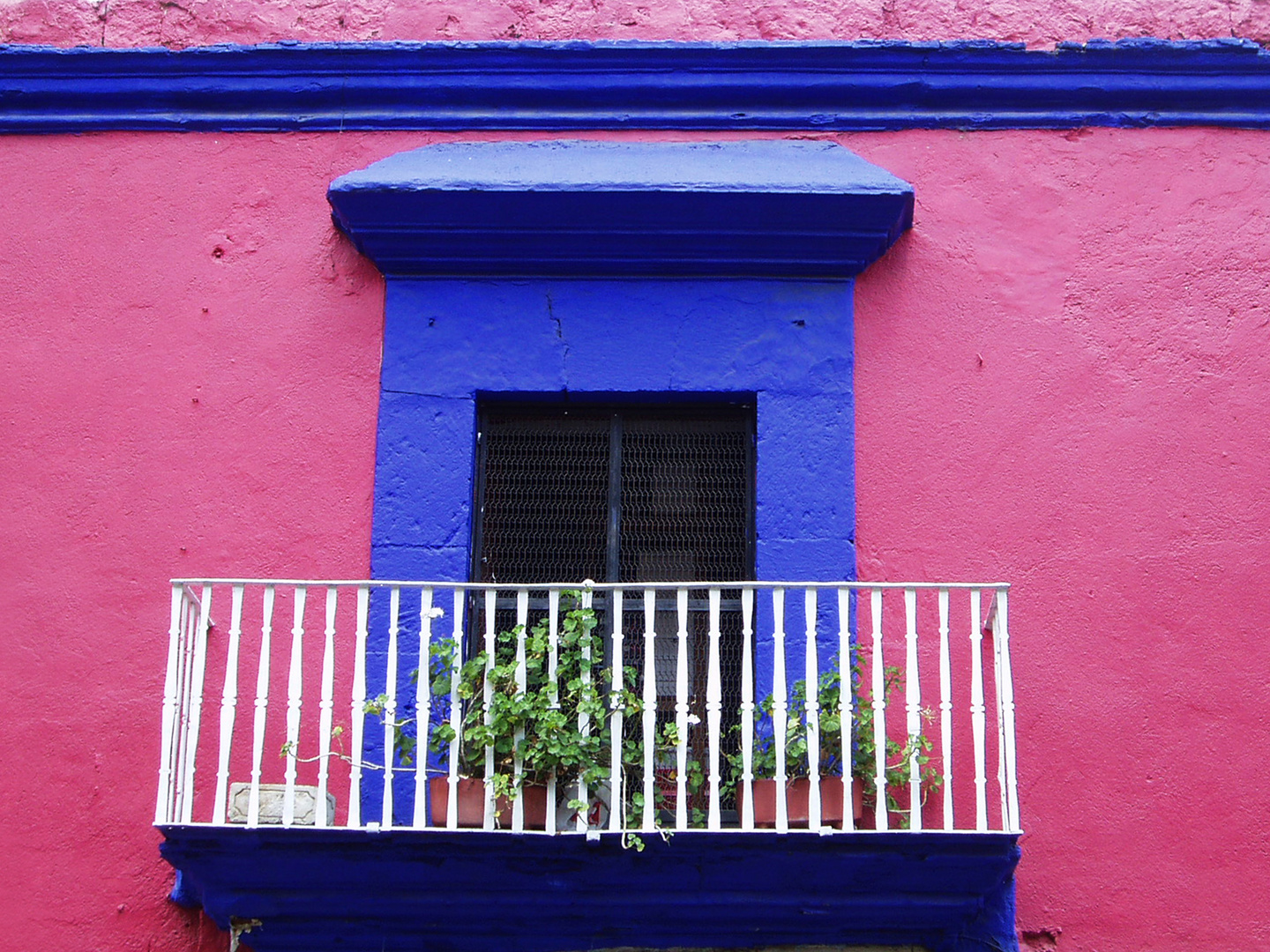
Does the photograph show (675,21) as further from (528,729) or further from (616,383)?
(528,729)

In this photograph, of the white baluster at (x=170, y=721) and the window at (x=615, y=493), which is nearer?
the white baluster at (x=170, y=721)

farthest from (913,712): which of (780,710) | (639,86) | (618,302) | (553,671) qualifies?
(639,86)

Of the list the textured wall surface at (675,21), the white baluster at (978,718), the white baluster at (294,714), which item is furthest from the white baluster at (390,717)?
the textured wall surface at (675,21)

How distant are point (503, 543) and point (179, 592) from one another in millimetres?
1020

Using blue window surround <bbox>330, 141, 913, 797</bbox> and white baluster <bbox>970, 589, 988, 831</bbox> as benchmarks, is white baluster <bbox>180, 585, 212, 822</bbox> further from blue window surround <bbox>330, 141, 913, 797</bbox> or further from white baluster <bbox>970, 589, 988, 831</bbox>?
white baluster <bbox>970, 589, 988, 831</bbox>

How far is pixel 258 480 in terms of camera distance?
4.79 m

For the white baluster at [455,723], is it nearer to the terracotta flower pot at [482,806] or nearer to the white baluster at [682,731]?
the terracotta flower pot at [482,806]

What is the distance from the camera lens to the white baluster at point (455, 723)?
3965 mm

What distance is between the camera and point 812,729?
4.02 meters

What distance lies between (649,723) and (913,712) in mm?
678

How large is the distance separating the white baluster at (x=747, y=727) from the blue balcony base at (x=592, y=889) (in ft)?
0.26

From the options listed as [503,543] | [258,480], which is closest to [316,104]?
[258,480]

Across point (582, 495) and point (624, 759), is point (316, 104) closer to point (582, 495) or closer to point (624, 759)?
point (582, 495)

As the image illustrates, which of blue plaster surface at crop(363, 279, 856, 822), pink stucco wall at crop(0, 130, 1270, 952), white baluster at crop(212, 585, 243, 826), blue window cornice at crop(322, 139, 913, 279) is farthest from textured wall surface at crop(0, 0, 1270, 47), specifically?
white baluster at crop(212, 585, 243, 826)
